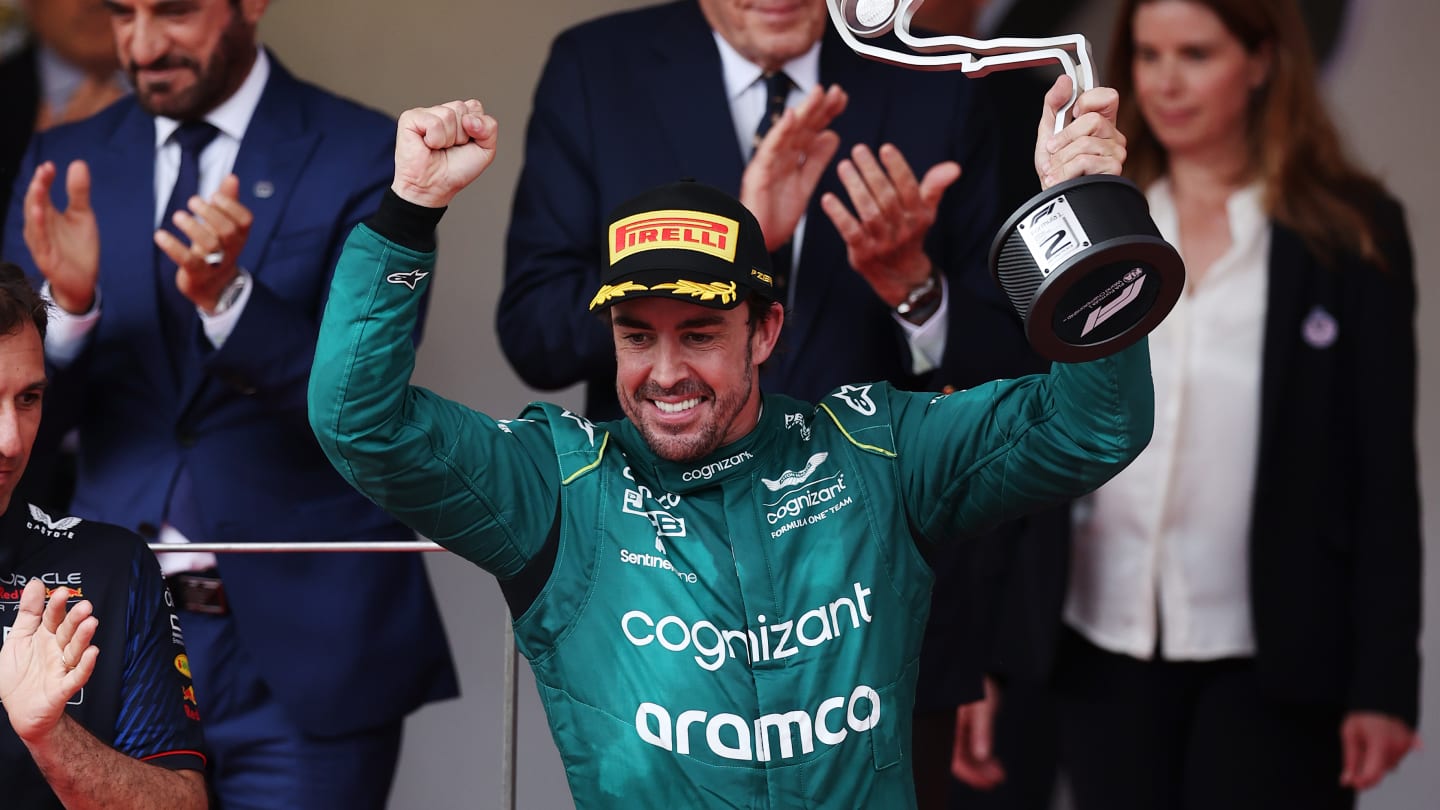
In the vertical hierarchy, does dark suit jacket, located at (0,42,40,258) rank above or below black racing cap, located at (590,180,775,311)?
above

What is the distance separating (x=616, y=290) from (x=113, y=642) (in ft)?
2.44

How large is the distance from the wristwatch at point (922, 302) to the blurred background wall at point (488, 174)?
5.66 ft

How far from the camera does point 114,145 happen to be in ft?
10.4

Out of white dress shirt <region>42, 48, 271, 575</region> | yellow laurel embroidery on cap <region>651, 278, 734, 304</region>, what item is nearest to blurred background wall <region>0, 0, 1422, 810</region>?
white dress shirt <region>42, 48, 271, 575</region>

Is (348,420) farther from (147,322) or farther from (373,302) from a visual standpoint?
(147,322)

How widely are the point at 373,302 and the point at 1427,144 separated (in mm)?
3007

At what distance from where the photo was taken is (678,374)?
7.32ft

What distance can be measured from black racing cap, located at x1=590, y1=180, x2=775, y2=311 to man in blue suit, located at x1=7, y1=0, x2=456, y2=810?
76 centimetres

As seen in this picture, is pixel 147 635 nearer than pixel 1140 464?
Yes

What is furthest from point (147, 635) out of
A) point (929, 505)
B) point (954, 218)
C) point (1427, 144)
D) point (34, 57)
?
point (1427, 144)

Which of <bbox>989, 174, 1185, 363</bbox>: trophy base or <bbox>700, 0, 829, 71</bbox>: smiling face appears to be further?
<bbox>700, 0, 829, 71</bbox>: smiling face

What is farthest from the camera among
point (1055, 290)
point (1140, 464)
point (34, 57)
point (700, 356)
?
point (34, 57)

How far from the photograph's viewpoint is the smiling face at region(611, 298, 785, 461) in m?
2.23

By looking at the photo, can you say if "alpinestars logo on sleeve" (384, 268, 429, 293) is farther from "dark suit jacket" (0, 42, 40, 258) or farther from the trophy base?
"dark suit jacket" (0, 42, 40, 258)
